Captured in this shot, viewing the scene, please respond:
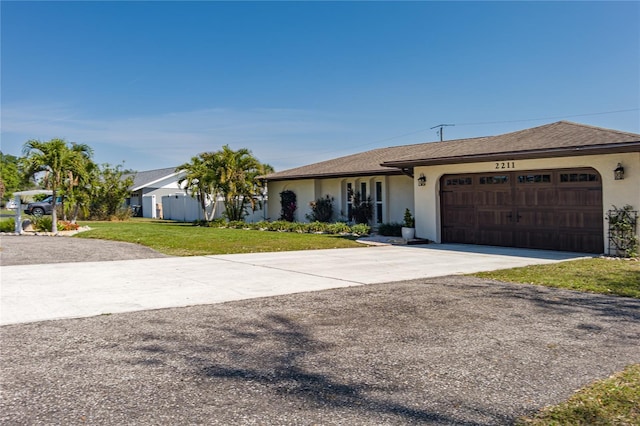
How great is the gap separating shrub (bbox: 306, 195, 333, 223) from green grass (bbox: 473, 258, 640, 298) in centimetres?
1385

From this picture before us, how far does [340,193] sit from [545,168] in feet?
37.5

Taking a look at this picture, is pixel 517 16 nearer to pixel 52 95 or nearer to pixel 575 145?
pixel 575 145

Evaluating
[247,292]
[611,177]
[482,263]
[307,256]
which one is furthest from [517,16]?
[247,292]

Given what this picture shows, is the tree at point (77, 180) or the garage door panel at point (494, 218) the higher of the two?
the tree at point (77, 180)

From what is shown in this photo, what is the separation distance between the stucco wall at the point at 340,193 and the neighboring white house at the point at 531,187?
1.33 m

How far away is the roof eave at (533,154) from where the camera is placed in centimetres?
1213

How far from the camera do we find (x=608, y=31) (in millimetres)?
18719

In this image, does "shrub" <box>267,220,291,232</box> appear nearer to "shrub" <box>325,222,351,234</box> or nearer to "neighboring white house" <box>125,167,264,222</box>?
"shrub" <box>325,222,351,234</box>

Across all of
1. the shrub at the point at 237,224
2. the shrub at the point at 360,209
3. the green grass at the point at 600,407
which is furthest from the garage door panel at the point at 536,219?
the shrub at the point at 237,224

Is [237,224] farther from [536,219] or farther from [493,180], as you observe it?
[536,219]

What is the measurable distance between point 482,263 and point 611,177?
14.6 feet

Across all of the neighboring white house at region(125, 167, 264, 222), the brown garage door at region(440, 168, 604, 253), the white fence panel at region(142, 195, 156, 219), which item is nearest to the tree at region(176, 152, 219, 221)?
the neighboring white house at region(125, 167, 264, 222)

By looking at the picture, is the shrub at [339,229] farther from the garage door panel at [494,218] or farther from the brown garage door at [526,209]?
the garage door panel at [494,218]

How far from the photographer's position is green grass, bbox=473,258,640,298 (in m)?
8.27
